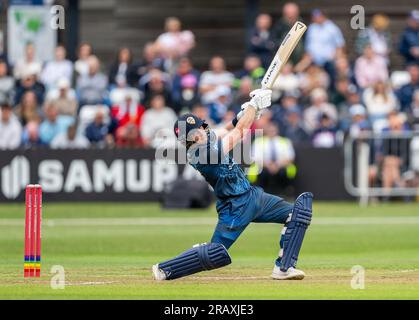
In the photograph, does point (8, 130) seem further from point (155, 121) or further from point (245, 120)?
point (245, 120)

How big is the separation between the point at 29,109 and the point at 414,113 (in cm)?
804

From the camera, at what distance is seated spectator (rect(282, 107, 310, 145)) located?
23578 mm

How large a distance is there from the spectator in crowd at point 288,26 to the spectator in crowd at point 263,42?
17 centimetres

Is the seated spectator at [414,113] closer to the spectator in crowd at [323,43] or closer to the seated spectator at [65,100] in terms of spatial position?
the spectator in crowd at [323,43]

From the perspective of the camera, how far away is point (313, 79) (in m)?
24.2

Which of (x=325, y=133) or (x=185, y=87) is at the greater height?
(x=185, y=87)

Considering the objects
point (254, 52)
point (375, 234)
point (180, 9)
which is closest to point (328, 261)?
point (375, 234)

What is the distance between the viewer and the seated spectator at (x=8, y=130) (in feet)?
76.7

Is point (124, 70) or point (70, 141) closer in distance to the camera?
point (70, 141)

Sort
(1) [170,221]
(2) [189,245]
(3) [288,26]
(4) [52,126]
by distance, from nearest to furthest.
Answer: (2) [189,245] < (1) [170,221] < (4) [52,126] < (3) [288,26]

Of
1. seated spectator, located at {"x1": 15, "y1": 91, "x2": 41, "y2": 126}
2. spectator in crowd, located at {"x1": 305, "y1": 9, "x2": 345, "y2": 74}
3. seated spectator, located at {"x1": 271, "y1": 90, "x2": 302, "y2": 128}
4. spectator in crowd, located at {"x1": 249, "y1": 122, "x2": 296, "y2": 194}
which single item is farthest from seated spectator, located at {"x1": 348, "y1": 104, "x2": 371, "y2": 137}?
seated spectator, located at {"x1": 15, "y1": 91, "x2": 41, "y2": 126}

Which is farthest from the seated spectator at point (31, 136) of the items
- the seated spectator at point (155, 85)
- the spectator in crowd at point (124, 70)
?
the seated spectator at point (155, 85)

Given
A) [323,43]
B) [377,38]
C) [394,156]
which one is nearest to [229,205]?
[394,156]

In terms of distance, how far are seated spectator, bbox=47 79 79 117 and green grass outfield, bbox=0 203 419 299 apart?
2077 millimetres
